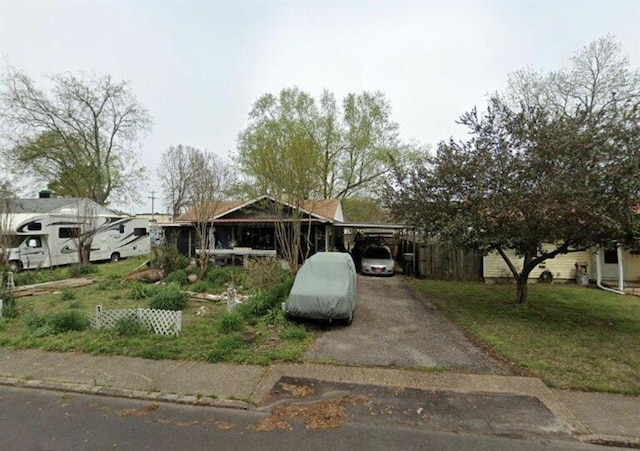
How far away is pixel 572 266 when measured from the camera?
14664 millimetres

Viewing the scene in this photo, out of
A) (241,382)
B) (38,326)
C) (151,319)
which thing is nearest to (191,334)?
(151,319)

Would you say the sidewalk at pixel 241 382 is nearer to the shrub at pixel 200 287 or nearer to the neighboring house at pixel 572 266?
the shrub at pixel 200 287

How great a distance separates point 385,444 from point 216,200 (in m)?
11.9

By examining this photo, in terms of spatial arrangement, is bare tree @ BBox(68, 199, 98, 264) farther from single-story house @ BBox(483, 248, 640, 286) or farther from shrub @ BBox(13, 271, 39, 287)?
single-story house @ BBox(483, 248, 640, 286)

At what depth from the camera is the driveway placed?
575 centimetres

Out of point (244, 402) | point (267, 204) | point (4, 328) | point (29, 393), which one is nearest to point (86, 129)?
point (267, 204)

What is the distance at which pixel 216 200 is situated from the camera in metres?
13.7

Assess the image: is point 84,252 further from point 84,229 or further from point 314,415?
point 314,415

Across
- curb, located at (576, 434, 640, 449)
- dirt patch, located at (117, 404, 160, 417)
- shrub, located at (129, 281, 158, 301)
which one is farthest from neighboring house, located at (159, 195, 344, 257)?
curb, located at (576, 434, 640, 449)

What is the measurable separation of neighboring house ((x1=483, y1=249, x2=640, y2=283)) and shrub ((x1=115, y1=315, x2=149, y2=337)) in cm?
1340

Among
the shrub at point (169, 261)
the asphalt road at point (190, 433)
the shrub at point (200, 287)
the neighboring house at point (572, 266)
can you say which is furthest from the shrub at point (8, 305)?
the neighboring house at point (572, 266)

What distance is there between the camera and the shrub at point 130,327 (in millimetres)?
6849

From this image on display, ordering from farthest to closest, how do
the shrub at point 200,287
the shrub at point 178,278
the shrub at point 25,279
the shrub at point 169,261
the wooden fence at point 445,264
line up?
1. the wooden fence at point 445,264
2. the shrub at point 169,261
3. the shrub at point 25,279
4. the shrub at point 178,278
5. the shrub at point 200,287

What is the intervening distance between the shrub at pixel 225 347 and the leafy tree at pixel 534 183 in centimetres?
565
